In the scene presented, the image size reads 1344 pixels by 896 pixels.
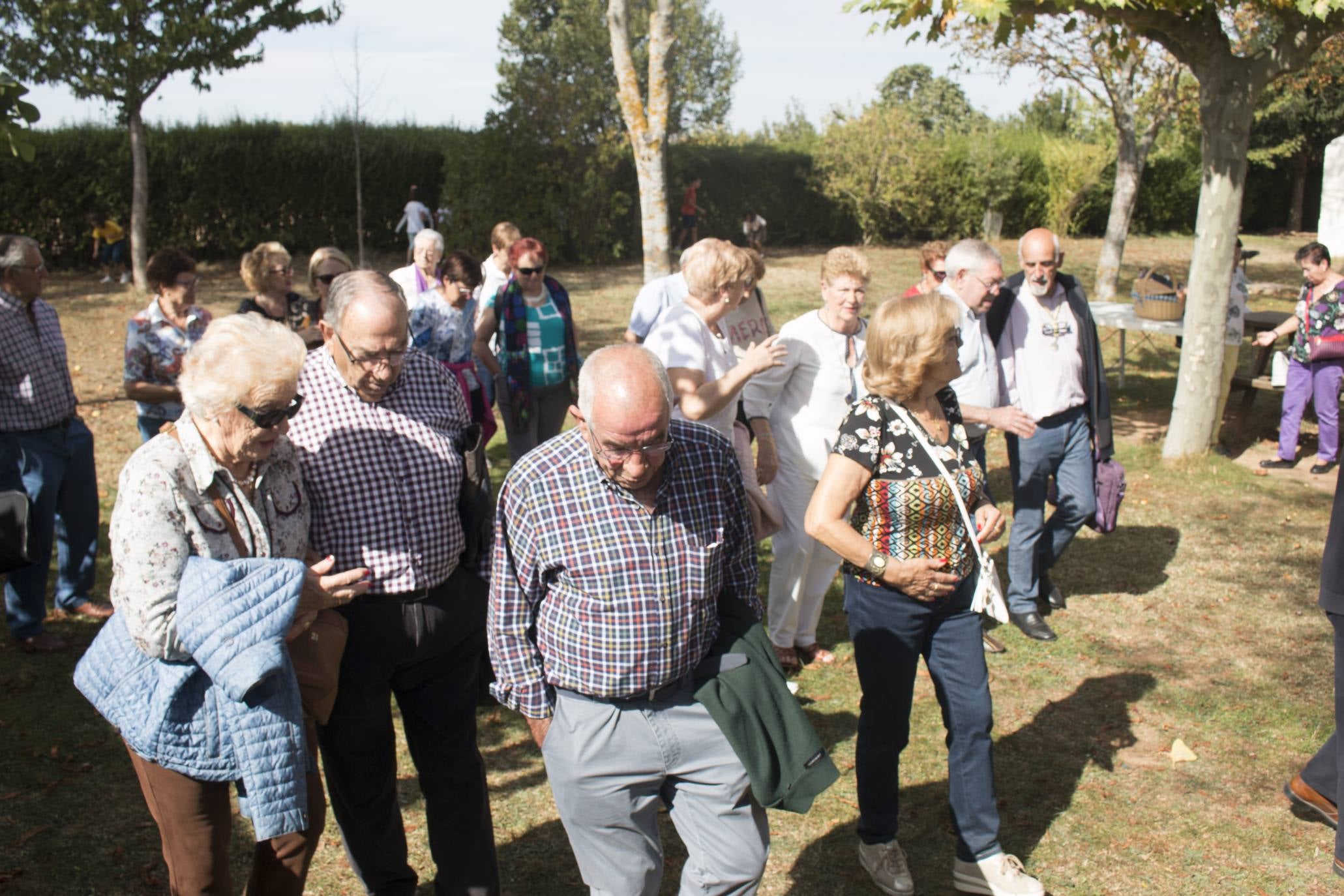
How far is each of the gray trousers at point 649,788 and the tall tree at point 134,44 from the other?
18.0 metres

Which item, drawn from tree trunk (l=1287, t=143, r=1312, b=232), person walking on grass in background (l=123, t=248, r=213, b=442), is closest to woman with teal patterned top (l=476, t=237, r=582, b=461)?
person walking on grass in background (l=123, t=248, r=213, b=442)

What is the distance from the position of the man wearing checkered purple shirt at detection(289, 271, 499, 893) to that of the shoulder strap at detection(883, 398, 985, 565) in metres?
1.39

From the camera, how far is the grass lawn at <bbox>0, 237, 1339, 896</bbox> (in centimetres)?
402

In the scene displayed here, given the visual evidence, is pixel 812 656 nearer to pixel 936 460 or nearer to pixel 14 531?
pixel 936 460

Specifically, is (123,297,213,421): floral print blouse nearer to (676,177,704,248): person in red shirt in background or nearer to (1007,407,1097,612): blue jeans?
(1007,407,1097,612): blue jeans

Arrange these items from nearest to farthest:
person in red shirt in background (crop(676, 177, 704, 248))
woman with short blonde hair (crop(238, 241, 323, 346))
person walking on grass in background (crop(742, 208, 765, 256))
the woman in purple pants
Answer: woman with short blonde hair (crop(238, 241, 323, 346)) < the woman in purple pants < person in red shirt in background (crop(676, 177, 704, 248)) < person walking on grass in background (crop(742, 208, 765, 256))

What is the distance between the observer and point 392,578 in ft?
10.5

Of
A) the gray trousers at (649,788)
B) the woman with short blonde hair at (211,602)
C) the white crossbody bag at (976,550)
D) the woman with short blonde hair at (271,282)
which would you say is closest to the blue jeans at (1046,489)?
the white crossbody bag at (976,550)

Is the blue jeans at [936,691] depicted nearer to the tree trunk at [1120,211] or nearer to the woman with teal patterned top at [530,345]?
the woman with teal patterned top at [530,345]

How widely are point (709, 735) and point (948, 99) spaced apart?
63.3 metres

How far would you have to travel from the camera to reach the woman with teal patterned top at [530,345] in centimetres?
691

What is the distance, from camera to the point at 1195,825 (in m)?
4.32

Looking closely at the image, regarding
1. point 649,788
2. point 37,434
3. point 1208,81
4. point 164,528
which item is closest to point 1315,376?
point 1208,81

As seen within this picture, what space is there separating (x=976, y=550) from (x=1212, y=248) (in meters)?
6.71
